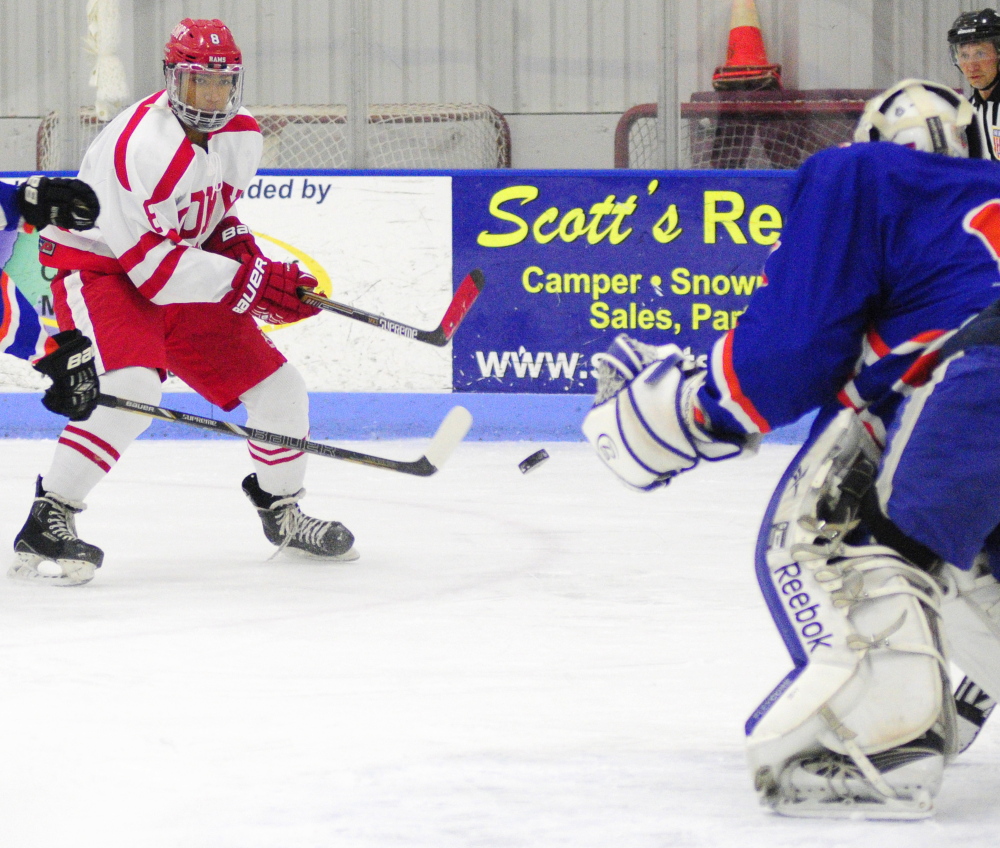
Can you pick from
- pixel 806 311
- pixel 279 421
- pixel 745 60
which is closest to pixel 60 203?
pixel 279 421

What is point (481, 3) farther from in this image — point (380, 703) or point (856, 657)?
point (856, 657)

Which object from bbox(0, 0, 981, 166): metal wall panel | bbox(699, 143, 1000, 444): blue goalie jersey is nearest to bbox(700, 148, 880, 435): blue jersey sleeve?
bbox(699, 143, 1000, 444): blue goalie jersey

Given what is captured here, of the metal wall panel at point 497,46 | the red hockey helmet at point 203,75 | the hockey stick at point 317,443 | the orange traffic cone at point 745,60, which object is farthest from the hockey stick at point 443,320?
the orange traffic cone at point 745,60

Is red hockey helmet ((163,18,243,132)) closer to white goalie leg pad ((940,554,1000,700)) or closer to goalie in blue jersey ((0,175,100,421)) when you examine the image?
goalie in blue jersey ((0,175,100,421))

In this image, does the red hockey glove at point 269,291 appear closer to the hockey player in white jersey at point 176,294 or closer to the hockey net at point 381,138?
the hockey player in white jersey at point 176,294

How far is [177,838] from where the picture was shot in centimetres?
126

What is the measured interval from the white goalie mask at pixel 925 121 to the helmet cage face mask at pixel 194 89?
164 centimetres

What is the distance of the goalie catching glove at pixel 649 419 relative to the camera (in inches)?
51.7

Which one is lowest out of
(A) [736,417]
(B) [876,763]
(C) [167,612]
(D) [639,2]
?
(C) [167,612]

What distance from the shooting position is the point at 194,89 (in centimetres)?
271

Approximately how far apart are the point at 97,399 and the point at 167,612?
17.5 inches

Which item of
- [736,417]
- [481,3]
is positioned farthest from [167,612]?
[481,3]

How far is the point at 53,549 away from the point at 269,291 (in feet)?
2.05

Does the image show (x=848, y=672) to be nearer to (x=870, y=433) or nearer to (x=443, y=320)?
(x=870, y=433)
